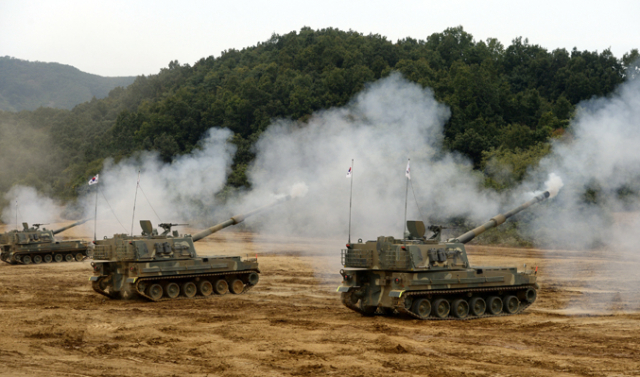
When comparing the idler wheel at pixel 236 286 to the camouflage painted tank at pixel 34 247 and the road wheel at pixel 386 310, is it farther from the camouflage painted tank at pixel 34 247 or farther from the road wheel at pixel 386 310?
the camouflage painted tank at pixel 34 247

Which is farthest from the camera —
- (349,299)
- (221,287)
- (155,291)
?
(221,287)

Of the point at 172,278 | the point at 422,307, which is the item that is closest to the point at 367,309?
the point at 422,307

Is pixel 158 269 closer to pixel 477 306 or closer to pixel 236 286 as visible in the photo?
pixel 236 286

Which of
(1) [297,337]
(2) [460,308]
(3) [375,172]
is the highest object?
(3) [375,172]

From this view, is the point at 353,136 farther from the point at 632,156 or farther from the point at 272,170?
the point at 632,156

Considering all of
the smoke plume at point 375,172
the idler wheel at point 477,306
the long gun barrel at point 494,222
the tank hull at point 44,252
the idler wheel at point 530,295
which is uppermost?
the smoke plume at point 375,172

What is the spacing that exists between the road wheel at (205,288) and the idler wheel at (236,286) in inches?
36.4

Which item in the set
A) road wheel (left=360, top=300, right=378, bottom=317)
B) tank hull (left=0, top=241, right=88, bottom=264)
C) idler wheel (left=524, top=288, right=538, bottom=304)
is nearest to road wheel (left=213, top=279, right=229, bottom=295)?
road wheel (left=360, top=300, right=378, bottom=317)

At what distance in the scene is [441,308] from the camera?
65.1ft

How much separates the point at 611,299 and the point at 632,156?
24.8 feet

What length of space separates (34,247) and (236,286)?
21600 millimetres

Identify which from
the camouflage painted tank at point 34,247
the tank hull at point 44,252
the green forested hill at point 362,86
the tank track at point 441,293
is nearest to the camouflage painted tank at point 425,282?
the tank track at point 441,293

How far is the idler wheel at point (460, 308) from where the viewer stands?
781 inches

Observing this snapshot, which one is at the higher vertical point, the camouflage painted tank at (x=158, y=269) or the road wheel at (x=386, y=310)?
the camouflage painted tank at (x=158, y=269)
